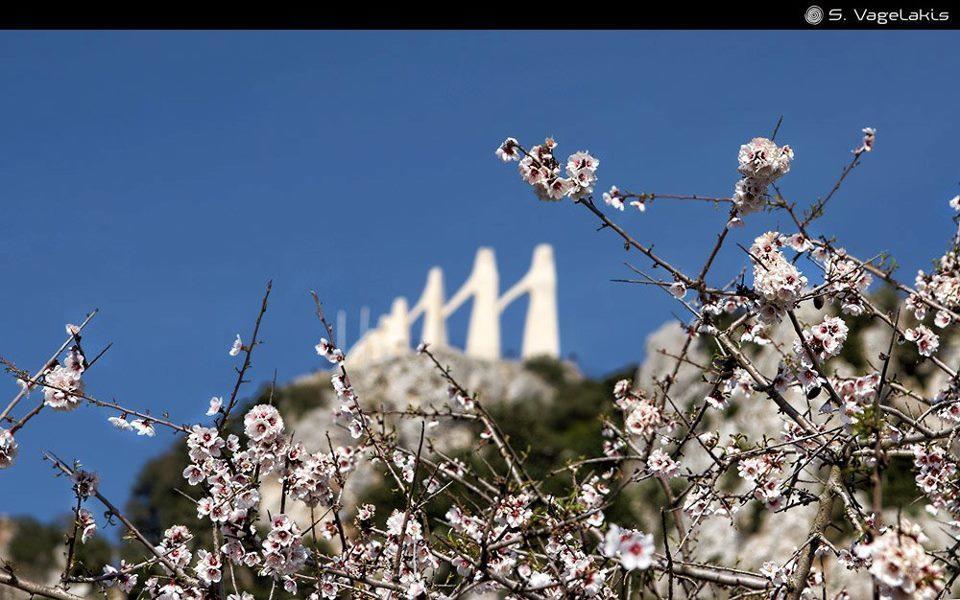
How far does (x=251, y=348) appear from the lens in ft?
12.4

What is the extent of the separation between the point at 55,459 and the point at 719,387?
2882 millimetres

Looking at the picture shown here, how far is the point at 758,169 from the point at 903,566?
192cm

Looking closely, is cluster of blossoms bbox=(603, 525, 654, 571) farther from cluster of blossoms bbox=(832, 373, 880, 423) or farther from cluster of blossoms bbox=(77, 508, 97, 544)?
cluster of blossoms bbox=(77, 508, 97, 544)

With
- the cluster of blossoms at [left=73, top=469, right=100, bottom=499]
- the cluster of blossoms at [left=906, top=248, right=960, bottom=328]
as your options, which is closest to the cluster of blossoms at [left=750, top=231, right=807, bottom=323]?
the cluster of blossoms at [left=906, top=248, right=960, bottom=328]

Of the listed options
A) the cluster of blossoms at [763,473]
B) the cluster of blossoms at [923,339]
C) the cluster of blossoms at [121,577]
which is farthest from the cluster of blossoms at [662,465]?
the cluster of blossoms at [121,577]

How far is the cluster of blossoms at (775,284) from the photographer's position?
3482 mm

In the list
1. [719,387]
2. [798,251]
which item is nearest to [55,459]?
[719,387]

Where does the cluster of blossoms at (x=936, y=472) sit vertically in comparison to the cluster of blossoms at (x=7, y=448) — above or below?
above

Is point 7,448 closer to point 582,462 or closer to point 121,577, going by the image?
point 121,577

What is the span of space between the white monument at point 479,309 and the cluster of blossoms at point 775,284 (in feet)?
156

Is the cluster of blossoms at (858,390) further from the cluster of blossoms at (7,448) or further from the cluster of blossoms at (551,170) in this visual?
the cluster of blossoms at (7,448)

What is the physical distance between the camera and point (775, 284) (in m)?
3.48

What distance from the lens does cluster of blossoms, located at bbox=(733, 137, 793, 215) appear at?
3.67 meters
